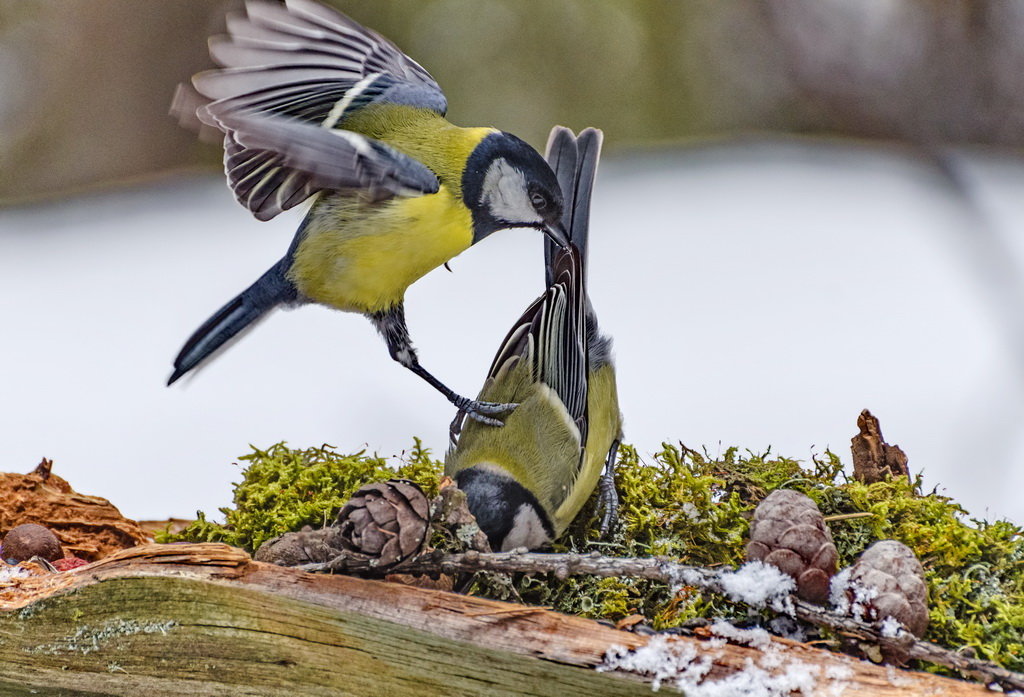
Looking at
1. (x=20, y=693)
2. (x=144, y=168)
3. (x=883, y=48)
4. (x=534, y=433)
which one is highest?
(x=883, y=48)

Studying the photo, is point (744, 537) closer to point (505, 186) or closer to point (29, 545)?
point (505, 186)

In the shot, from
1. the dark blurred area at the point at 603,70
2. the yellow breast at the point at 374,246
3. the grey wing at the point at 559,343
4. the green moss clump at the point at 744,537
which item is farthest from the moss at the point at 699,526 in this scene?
the dark blurred area at the point at 603,70

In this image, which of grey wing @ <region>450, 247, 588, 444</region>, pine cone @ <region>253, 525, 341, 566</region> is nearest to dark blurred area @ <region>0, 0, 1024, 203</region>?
grey wing @ <region>450, 247, 588, 444</region>

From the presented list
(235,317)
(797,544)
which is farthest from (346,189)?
(797,544)

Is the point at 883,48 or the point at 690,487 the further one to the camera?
the point at 883,48

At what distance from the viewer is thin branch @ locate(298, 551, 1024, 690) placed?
0.75 metres

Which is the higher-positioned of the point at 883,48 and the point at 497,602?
the point at 883,48

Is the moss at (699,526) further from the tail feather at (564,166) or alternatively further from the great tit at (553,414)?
the tail feather at (564,166)

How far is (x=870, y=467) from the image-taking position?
1.01 meters

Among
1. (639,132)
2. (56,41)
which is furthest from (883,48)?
(56,41)

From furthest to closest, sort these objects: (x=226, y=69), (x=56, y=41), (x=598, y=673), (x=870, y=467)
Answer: (x=56, y=41), (x=870, y=467), (x=226, y=69), (x=598, y=673)

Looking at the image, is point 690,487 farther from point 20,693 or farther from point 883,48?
point 883,48

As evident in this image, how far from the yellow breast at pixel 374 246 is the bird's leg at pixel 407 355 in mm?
18

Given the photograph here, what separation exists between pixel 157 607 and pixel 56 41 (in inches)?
70.9
